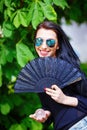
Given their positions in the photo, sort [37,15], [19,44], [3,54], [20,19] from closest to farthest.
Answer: [37,15], [20,19], [19,44], [3,54]

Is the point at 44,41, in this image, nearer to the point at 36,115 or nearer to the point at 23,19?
the point at 36,115

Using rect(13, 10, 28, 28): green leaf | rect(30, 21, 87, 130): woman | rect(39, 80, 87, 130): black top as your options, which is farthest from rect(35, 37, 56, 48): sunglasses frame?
rect(13, 10, 28, 28): green leaf

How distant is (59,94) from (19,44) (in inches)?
46.8

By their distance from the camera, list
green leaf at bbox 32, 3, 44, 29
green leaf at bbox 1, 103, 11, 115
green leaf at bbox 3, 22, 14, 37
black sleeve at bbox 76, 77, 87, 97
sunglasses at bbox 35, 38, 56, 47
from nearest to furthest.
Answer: black sleeve at bbox 76, 77, 87, 97, sunglasses at bbox 35, 38, 56, 47, green leaf at bbox 32, 3, 44, 29, green leaf at bbox 3, 22, 14, 37, green leaf at bbox 1, 103, 11, 115

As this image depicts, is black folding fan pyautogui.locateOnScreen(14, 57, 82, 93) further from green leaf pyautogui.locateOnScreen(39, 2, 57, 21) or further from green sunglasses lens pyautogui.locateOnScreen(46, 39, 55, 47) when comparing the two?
→ green leaf pyautogui.locateOnScreen(39, 2, 57, 21)

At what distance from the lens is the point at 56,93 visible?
10.0 ft

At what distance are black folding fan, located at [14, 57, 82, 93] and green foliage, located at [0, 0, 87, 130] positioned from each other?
75cm

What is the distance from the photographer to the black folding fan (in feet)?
10.3

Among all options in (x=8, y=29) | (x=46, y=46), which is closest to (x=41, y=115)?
(x=46, y=46)

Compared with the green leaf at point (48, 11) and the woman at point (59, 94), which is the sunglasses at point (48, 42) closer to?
the woman at point (59, 94)

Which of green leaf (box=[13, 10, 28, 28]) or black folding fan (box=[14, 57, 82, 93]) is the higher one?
green leaf (box=[13, 10, 28, 28])

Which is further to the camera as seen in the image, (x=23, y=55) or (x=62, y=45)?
(x=23, y=55)

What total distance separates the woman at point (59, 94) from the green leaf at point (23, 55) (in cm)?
73

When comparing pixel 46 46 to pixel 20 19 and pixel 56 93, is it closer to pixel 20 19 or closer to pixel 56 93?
pixel 56 93
